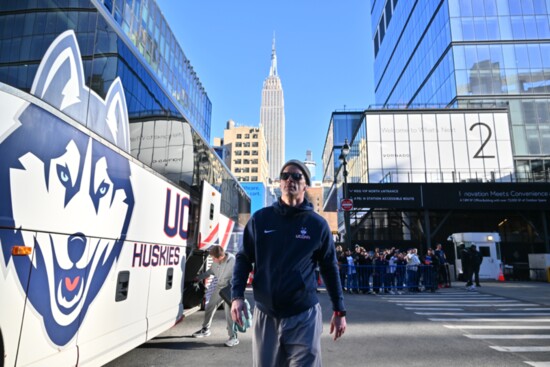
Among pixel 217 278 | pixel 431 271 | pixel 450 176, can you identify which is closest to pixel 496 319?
pixel 217 278

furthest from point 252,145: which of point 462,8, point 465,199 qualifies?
point 465,199

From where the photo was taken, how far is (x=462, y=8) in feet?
130

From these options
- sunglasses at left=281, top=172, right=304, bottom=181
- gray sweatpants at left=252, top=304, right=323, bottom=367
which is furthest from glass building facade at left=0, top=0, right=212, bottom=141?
gray sweatpants at left=252, top=304, right=323, bottom=367

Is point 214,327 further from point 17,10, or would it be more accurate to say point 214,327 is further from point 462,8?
point 462,8

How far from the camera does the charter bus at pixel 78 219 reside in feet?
9.19

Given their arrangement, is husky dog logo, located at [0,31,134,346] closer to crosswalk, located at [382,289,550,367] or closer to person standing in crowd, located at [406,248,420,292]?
crosswalk, located at [382,289,550,367]

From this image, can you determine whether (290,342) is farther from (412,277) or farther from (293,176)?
(412,277)

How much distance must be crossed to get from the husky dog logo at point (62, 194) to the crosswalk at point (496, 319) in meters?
5.95

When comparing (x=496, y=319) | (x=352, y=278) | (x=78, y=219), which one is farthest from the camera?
(x=352, y=278)

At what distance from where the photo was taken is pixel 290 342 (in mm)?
2510

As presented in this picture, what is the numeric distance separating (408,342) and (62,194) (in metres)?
6.01

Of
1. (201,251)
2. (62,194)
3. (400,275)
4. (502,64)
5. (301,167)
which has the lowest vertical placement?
(400,275)

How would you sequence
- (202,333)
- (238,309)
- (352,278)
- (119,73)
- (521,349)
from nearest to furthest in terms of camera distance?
(238,309) < (119,73) < (521,349) < (202,333) < (352,278)

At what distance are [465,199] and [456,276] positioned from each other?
470 centimetres
